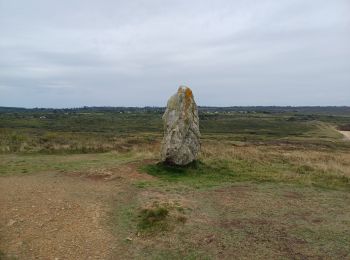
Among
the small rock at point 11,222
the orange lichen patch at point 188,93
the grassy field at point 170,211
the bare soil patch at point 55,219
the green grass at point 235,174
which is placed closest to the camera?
the bare soil patch at point 55,219

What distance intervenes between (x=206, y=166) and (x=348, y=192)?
621 centimetres

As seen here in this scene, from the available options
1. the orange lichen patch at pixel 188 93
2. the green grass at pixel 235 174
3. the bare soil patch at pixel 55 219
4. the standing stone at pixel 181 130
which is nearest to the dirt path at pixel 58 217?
the bare soil patch at pixel 55 219

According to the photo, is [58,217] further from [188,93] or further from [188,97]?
[188,93]

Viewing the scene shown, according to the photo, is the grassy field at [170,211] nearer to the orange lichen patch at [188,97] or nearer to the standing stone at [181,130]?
the standing stone at [181,130]

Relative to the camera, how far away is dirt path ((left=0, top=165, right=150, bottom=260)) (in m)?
8.63

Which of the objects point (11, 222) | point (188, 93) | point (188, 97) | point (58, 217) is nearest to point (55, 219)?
point (58, 217)

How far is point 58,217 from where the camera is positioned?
10.5 metres

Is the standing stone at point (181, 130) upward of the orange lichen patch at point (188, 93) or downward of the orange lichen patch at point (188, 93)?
downward

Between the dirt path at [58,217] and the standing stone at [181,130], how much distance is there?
3463mm

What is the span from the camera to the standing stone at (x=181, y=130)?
17609mm

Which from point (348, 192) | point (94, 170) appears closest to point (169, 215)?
point (94, 170)

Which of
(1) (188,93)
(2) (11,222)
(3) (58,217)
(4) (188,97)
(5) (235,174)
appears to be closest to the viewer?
(2) (11,222)

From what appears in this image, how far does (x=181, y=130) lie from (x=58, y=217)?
8.39m

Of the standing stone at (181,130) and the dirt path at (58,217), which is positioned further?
the standing stone at (181,130)
